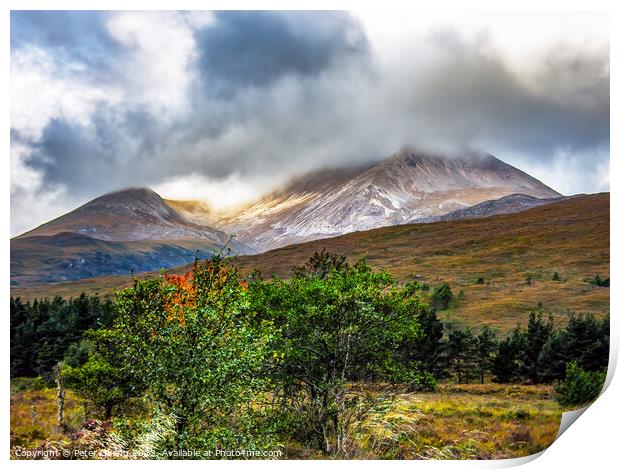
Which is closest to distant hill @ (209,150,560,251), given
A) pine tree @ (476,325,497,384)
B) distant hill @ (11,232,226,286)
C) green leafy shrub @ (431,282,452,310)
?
distant hill @ (11,232,226,286)

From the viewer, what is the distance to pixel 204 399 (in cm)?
813

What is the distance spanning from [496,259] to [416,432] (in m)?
40.6

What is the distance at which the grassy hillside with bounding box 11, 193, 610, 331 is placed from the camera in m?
27.6

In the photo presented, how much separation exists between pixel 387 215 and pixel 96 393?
703 inches

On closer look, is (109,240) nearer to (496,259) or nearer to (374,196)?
(374,196)

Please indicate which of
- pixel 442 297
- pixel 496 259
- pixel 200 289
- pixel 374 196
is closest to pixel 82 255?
pixel 200 289

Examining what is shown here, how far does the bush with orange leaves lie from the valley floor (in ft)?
7.62

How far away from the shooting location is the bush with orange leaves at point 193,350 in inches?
321

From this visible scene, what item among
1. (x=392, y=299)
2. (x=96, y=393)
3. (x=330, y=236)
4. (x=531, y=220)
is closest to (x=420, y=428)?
(x=392, y=299)

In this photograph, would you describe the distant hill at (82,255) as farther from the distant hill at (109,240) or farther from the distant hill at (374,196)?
the distant hill at (374,196)

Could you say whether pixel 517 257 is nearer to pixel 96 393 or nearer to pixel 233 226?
pixel 233 226

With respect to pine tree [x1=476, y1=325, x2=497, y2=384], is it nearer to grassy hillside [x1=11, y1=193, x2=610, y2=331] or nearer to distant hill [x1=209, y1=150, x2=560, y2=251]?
grassy hillside [x1=11, y1=193, x2=610, y2=331]

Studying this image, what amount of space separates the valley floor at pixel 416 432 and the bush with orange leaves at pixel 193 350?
7.62ft

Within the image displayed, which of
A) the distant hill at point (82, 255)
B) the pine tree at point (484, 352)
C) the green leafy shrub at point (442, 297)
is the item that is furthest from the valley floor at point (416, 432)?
the green leafy shrub at point (442, 297)
